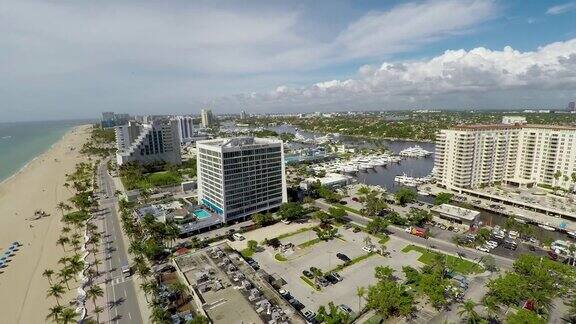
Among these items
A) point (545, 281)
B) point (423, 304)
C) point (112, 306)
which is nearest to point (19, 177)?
point (112, 306)

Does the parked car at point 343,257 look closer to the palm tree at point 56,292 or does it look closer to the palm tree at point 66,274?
the palm tree at point 56,292

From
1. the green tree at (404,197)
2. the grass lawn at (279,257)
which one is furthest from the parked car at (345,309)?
the green tree at (404,197)

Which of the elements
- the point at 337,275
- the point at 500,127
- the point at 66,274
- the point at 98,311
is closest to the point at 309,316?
the point at 337,275

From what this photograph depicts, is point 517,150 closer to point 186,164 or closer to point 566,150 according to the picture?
point 566,150

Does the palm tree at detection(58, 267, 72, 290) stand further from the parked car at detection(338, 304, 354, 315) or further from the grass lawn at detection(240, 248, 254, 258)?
the parked car at detection(338, 304, 354, 315)

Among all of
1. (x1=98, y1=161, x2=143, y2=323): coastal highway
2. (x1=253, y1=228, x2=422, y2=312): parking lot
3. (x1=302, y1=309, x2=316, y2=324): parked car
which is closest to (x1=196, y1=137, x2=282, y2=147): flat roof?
(x1=253, y1=228, x2=422, y2=312): parking lot
